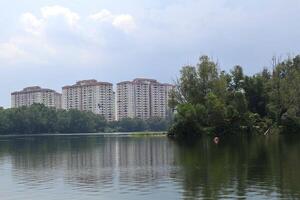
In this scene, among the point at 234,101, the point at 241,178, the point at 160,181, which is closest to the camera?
the point at 241,178

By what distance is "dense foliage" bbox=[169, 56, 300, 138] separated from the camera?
10862cm

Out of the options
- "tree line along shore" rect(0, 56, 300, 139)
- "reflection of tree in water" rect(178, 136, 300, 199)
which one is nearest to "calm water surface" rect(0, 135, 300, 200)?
"reflection of tree in water" rect(178, 136, 300, 199)

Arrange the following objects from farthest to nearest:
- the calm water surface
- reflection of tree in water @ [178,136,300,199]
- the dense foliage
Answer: the dense foliage, the calm water surface, reflection of tree in water @ [178,136,300,199]

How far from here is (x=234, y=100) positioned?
4611 inches

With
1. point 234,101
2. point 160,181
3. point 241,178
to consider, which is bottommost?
point 160,181

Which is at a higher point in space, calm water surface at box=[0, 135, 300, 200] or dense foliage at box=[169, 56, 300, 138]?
dense foliage at box=[169, 56, 300, 138]

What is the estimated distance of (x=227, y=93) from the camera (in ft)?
389

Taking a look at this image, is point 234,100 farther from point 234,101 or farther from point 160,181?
point 160,181

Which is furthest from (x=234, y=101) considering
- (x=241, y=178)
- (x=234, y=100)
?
(x=241, y=178)

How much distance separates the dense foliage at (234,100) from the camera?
109 metres

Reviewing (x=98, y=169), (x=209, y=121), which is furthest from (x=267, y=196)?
(x=209, y=121)

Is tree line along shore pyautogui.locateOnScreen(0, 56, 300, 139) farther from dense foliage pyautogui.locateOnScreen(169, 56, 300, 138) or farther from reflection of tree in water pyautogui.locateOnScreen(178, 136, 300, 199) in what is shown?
reflection of tree in water pyautogui.locateOnScreen(178, 136, 300, 199)

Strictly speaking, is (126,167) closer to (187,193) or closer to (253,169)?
(253,169)

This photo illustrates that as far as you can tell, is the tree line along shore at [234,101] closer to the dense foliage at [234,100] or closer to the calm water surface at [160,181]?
the dense foliage at [234,100]
